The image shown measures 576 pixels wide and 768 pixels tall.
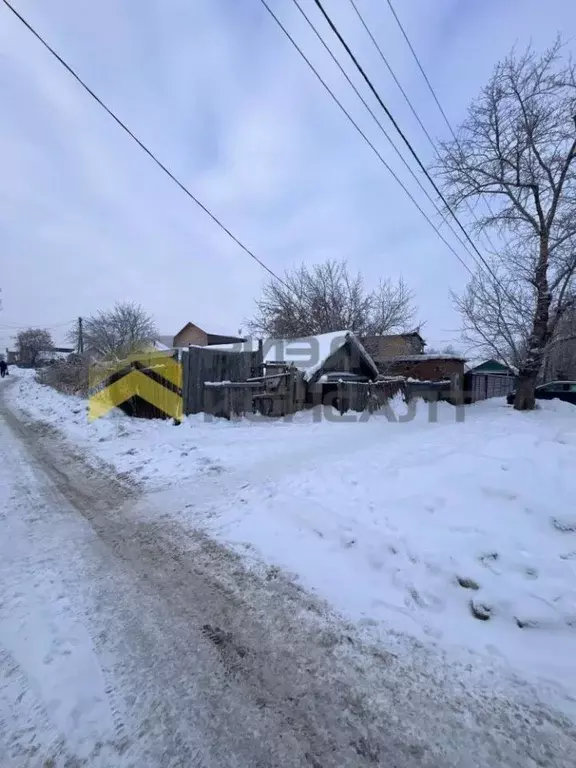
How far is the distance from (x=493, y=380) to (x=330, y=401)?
1615 cm

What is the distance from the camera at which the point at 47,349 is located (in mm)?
58875

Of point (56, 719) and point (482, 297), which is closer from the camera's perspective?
point (56, 719)

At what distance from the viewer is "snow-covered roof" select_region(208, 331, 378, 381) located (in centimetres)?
1203

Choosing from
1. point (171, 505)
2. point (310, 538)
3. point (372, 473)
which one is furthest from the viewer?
point (372, 473)

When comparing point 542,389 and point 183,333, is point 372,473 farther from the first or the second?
point 183,333

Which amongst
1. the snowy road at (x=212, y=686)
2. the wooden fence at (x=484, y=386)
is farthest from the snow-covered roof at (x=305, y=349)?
the snowy road at (x=212, y=686)

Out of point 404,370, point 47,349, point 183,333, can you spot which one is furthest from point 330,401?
point 47,349

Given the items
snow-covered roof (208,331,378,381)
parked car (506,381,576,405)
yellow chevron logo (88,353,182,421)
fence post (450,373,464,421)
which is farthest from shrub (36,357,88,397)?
parked car (506,381,576,405)

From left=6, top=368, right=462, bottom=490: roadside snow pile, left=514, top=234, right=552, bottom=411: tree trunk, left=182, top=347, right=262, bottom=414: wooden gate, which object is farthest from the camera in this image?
left=514, top=234, right=552, bottom=411: tree trunk

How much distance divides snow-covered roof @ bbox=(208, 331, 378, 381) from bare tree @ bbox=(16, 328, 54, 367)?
5568 centimetres

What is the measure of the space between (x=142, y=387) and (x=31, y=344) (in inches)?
2444

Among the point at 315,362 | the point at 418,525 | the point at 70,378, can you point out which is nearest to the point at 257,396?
the point at 315,362

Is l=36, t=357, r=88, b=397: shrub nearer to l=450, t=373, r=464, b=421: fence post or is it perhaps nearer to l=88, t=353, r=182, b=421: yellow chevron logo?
l=88, t=353, r=182, b=421: yellow chevron logo

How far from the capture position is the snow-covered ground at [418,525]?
100 inches
